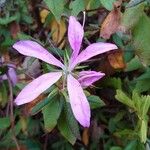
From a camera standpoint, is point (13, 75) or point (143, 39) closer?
point (143, 39)

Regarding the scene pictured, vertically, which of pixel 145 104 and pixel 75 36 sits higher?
pixel 75 36

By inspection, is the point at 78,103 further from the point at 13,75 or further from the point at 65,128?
the point at 13,75

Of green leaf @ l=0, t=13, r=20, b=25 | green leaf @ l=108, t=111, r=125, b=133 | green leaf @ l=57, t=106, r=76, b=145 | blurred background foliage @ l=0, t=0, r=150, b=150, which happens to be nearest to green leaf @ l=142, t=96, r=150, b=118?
blurred background foliage @ l=0, t=0, r=150, b=150

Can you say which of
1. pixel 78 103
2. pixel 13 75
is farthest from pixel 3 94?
pixel 78 103

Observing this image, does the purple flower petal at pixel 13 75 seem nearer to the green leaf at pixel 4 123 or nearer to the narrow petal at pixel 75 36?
the green leaf at pixel 4 123

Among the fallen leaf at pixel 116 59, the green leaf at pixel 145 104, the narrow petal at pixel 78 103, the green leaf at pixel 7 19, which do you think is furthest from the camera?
the green leaf at pixel 7 19

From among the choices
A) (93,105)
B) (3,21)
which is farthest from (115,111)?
(3,21)

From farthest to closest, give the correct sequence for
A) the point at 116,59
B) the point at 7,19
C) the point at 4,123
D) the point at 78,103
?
the point at 7,19, the point at 4,123, the point at 116,59, the point at 78,103

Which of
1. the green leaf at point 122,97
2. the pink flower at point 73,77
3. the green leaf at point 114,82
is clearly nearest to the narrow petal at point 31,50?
the pink flower at point 73,77
